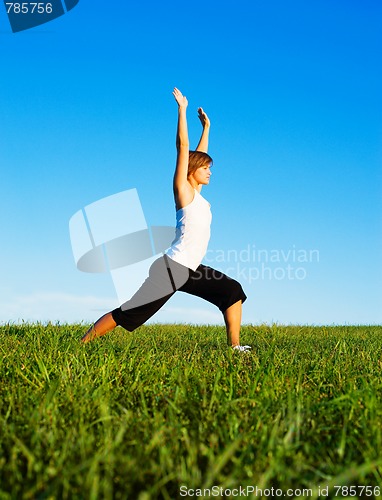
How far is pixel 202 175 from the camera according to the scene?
6465 mm

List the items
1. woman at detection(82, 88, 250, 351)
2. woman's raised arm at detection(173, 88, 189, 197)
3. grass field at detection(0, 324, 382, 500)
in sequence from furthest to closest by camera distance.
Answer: woman at detection(82, 88, 250, 351) < woman's raised arm at detection(173, 88, 189, 197) < grass field at detection(0, 324, 382, 500)

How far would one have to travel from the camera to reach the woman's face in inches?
254

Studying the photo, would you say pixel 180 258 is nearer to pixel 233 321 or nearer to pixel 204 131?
pixel 233 321

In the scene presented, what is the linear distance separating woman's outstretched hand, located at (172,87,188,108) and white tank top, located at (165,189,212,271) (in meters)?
1.01

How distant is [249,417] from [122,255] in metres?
4.24

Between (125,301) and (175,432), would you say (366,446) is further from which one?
(125,301)

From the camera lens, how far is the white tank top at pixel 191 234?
6289 millimetres

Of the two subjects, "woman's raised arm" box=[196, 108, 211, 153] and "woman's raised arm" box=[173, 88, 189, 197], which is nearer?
"woman's raised arm" box=[173, 88, 189, 197]

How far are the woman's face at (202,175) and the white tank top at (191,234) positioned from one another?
0.15 metres

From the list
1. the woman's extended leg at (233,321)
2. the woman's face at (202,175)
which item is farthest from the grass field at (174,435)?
the woman's face at (202,175)

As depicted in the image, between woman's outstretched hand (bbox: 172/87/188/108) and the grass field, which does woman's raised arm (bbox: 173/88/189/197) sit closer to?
woman's outstretched hand (bbox: 172/87/188/108)

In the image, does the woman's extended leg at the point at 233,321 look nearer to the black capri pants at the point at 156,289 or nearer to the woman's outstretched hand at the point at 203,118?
the black capri pants at the point at 156,289

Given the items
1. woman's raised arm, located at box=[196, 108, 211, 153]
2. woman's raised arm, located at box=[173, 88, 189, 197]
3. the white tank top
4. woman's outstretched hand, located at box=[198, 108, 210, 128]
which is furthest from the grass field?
woman's outstretched hand, located at box=[198, 108, 210, 128]

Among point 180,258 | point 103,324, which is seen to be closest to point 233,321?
point 180,258
